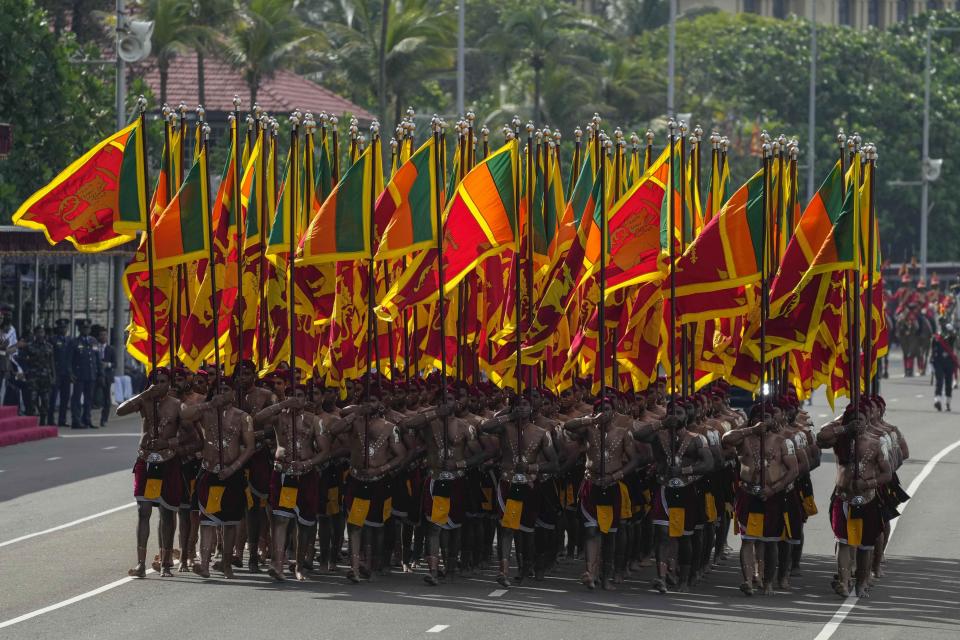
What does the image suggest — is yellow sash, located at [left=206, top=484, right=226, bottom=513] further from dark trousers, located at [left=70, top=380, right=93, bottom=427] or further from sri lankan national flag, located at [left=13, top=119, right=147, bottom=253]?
dark trousers, located at [left=70, top=380, right=93, bottom=427]

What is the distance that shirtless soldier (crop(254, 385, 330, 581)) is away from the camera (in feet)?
59.9

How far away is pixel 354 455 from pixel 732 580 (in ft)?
11.9

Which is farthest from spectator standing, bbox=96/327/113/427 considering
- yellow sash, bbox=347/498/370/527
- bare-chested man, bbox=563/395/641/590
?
bare-chested man, bbox=563/395/641/590

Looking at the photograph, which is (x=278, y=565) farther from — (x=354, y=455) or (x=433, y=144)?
(x=433, y=144)

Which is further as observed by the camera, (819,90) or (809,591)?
(819,90)

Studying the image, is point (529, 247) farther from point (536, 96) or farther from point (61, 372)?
point (536, 96)

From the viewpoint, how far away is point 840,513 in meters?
17.7

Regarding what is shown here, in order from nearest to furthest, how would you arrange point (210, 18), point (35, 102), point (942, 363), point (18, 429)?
point (18, 429), point (35, 102), point (942, 363), point (210, 18)

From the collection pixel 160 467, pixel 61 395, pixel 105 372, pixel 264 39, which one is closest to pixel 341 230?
pixel 160 467

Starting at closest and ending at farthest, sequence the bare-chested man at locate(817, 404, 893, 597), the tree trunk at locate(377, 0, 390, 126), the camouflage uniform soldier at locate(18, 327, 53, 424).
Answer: the bare-chested man at locate(817, 404, 893, 597), the camouflage uniform soldier at locate(18, 327, 53, 424), the tree trunk at locate(377, 0, 390, 126)

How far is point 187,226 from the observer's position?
1970cm

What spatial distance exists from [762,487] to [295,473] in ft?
13.2

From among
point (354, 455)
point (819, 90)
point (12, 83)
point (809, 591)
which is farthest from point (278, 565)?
point (819, 90)

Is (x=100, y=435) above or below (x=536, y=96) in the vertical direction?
below
